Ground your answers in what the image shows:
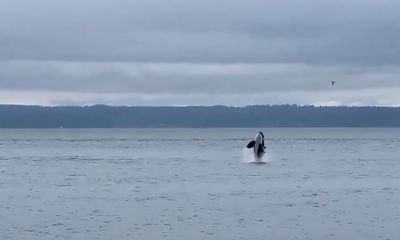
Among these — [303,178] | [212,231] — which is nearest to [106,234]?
[212,231]

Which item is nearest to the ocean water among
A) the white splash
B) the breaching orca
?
the breaching orca

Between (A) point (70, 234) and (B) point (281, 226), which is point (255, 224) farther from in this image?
(A) point (70, 234)

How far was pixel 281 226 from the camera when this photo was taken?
1620 inches

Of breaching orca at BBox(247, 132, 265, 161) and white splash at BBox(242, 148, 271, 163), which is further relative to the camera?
white splash at BBox(242, 148, 271, 163)

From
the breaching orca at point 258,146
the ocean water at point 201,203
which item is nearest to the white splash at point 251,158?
the breaching orca at point 258,146

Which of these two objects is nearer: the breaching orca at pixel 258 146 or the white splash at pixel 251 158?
the breaching orca at pixel 258 146

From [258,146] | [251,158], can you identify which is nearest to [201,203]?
[258,146]

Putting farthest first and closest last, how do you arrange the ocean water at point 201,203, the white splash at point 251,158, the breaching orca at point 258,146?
the white splash at point 251,158
the breaching orca at point 258,146
the ocean water at point 201,203

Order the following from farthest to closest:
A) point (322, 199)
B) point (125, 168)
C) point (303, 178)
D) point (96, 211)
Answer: point (125, 168), point (303, 178), point (322, 199), point (96, 211)

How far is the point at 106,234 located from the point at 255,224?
6.31m

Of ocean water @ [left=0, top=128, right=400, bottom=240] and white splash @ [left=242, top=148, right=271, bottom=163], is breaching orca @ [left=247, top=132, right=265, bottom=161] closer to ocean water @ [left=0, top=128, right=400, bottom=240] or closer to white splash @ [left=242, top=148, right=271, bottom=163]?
white splash @ [left=242, top=148, right=271, bottom=163]

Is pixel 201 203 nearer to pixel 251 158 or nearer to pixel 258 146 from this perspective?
pixel 258 146

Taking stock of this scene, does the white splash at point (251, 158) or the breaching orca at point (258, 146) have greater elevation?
the breaching orca at point (258, 146)

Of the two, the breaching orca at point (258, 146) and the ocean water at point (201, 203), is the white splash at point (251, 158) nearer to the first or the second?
the breaching orca at point (258, 146)
